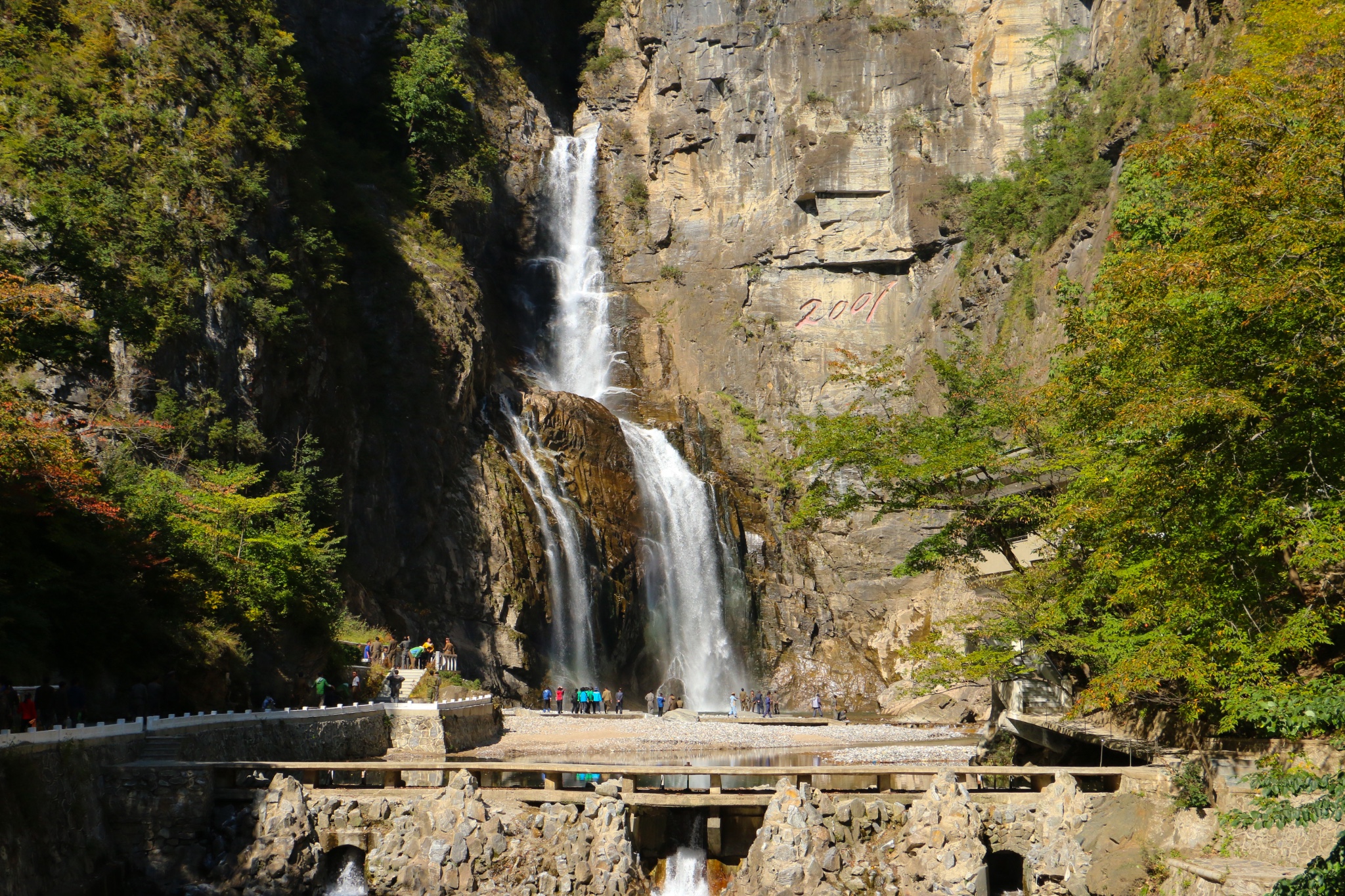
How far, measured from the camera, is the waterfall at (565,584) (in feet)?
129

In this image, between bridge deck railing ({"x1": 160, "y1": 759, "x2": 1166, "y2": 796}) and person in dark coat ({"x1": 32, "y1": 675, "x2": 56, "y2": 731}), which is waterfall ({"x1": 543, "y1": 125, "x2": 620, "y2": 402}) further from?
person in dark coat ({"x1": 32, "y1": 675, "x2": 56, "y2": 731})

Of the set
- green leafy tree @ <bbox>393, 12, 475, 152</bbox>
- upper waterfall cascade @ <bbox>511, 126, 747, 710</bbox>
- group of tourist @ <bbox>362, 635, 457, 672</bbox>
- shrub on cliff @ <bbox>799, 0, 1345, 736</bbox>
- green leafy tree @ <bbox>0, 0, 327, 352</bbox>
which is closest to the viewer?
shrub on cliff @ <bbox>799, 0, 1345, 736</bbox>

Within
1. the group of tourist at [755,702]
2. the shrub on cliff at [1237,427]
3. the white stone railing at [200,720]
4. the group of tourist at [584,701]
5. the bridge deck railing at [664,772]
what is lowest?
the group of tourist at [755,702]

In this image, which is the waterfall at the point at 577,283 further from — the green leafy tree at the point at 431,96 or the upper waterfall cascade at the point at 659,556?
the green leafy tree at the point at 431,96

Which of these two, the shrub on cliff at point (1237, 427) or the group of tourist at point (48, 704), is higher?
the shrub on cliff at point (1237, 427)

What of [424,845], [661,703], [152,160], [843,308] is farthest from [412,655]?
[843,308]

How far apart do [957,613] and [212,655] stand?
95.2 ft

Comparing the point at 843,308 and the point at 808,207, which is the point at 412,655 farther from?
the point at 808,207

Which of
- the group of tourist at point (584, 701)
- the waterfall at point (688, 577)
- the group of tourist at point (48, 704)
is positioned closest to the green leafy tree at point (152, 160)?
the group of tourist at point (48, 704)

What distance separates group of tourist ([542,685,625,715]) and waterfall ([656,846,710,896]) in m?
19.7

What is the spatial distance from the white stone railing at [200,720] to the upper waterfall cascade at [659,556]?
13799 mm

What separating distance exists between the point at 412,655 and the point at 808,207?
34636 mm

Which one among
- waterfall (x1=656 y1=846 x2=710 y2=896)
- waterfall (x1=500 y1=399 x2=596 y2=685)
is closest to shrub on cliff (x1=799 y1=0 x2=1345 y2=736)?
waterfall (x1=656 y1=846 x2=710 y2=896)

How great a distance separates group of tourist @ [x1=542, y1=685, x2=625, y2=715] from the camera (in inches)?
1428
